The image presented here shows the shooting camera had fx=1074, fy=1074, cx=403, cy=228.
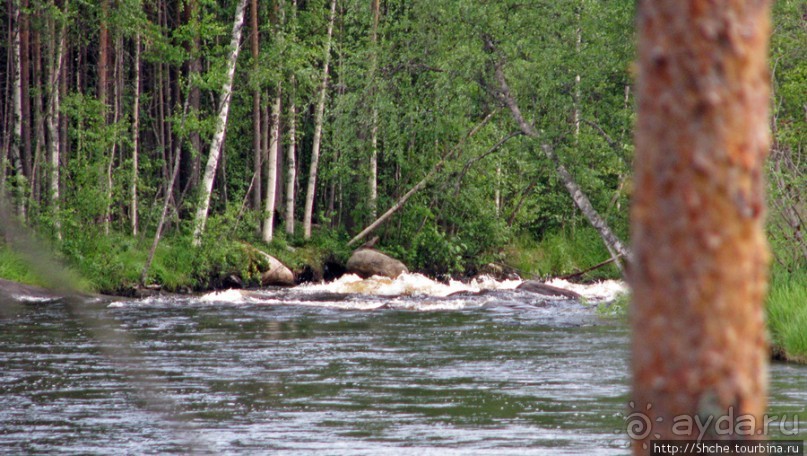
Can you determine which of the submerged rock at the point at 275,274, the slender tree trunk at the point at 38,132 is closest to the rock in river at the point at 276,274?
the submerged rock at the point at 275,274

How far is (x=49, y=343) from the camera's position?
14453 millimetres

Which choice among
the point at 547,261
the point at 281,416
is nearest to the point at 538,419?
the point at 281,416

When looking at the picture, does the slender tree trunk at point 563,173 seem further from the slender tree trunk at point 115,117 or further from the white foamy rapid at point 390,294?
the slender tree trunk at point 115,117

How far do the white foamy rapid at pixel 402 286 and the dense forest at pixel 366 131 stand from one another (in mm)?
1995

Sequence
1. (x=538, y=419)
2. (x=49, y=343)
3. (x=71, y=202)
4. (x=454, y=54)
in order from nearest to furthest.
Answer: (x=538, y=419) < (x=49, y=343) < (x=454, y=54) < (x=71, y=202)

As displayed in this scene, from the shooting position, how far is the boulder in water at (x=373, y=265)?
25766 mm

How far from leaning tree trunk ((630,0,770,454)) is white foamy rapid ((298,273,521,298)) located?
1928cm

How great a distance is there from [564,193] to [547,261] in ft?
6.28

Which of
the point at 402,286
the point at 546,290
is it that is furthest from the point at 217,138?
the point at 546,290

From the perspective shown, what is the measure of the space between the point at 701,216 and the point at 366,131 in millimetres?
15594

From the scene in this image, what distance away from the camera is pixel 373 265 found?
85.1 ft

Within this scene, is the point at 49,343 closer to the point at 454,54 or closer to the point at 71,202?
the point at 454,54

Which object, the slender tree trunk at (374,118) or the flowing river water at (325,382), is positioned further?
the slender tree trunk at (374,118)

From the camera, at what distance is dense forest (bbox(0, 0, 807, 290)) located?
15969 mm
